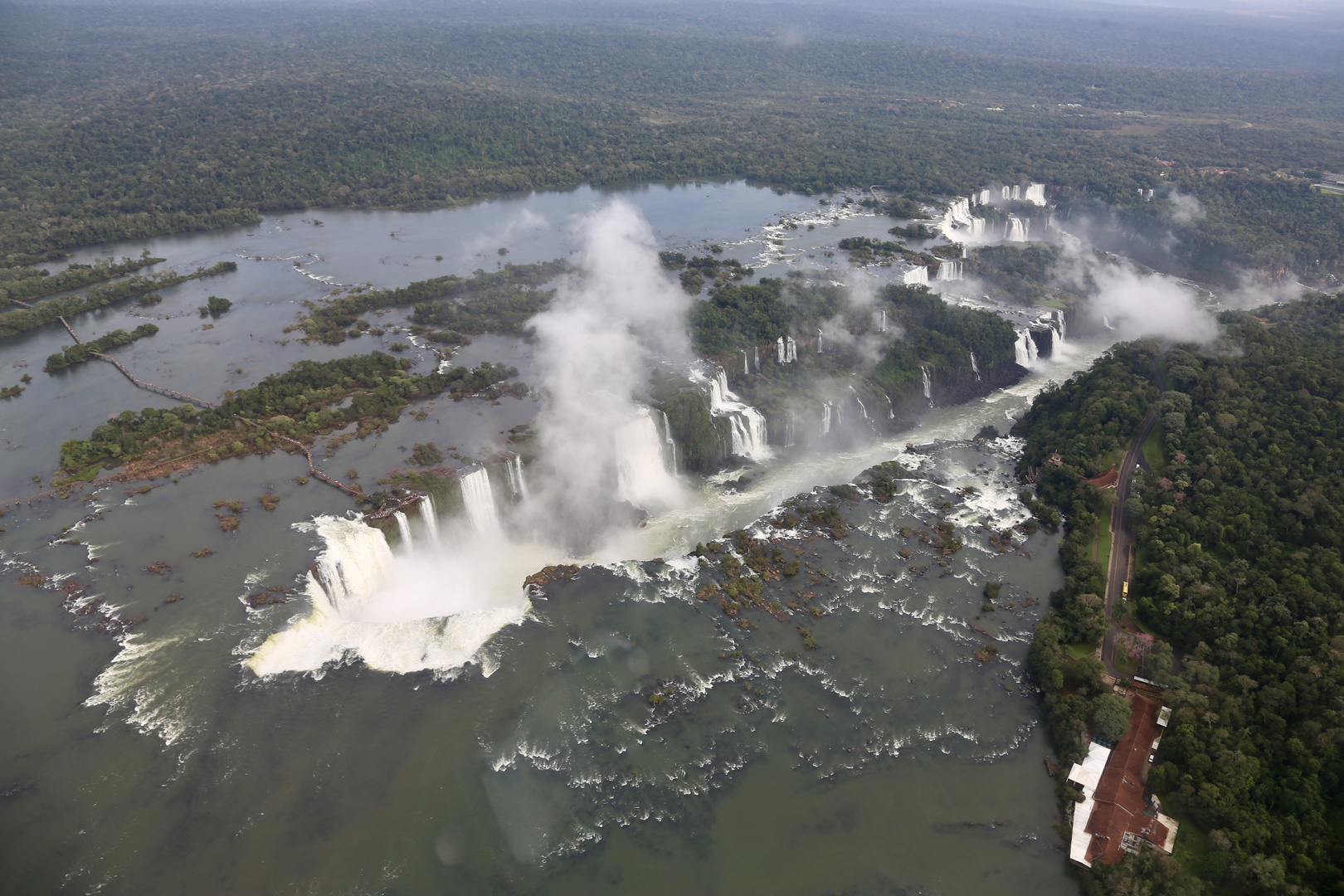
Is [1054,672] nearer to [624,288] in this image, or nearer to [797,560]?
[797,560]

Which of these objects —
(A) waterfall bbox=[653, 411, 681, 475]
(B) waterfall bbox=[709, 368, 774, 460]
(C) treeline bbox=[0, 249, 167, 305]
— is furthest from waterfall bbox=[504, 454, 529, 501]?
(C) treeline bbox=[0, 249, 167, 305]

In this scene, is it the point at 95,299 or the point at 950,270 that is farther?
the point at 950,270

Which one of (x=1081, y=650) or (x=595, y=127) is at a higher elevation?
(x=595, y=127)

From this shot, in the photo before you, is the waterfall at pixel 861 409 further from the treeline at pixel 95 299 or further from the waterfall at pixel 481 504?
the treeline at pixel 95 299

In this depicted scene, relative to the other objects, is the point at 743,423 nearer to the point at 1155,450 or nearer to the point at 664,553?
the point at 664,553

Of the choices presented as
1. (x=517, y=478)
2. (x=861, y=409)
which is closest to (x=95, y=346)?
(x=517, y=478)

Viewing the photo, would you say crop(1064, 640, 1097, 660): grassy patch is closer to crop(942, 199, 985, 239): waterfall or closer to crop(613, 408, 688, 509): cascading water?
crop(613, 408, 688, 509): cascading water
